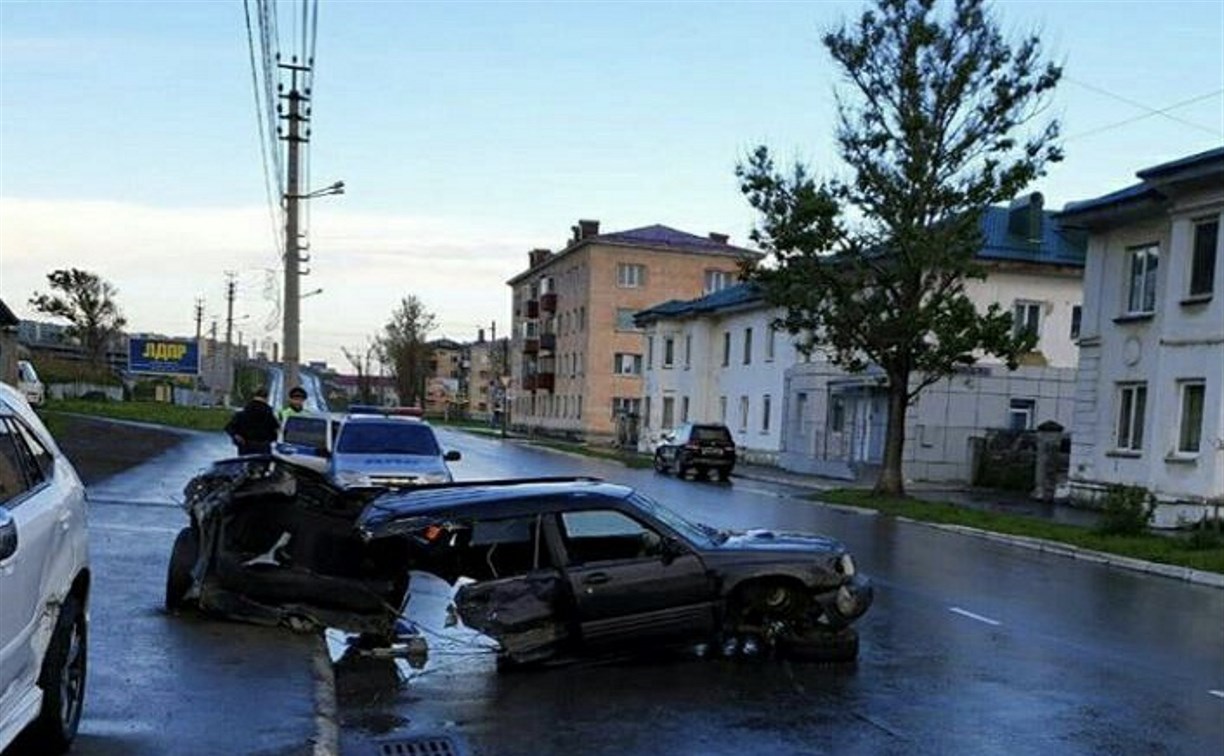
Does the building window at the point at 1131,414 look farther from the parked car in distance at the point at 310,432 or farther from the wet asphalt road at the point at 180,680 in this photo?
the wet asphalt road at the point at 180,680

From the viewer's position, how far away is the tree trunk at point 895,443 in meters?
29.2

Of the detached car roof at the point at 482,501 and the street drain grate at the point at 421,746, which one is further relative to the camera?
the detached car roof at the point at 482,501

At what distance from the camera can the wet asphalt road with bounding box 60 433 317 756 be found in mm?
6090

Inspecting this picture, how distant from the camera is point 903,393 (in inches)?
1155

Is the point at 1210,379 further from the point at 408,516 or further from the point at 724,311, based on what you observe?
the point at 724,311

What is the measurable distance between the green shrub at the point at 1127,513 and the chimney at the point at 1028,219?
2035cm

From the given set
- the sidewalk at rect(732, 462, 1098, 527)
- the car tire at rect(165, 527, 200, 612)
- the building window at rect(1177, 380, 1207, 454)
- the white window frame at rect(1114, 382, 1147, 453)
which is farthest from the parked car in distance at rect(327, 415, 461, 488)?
the white window frame at rect(1114, 382, 1147, 453)

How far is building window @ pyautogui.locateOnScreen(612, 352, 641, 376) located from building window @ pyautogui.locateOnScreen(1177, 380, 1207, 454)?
54.2m

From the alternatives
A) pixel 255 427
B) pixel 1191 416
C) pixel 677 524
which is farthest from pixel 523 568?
pixel 1191 416

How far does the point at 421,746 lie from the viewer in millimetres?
6820

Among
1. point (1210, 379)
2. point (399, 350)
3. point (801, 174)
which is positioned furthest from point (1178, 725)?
point (399, 350)

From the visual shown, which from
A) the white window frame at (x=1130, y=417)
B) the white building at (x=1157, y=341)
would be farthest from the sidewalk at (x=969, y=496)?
A: the white window frame at (x=1130, y=417)

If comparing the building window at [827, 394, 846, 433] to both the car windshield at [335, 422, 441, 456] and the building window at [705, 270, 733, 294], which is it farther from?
the building window at [705, 270, 733, 294]

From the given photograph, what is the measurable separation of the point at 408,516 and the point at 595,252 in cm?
6854
